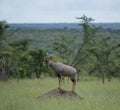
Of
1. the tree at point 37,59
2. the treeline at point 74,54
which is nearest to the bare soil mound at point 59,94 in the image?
the treeline at point 74,54

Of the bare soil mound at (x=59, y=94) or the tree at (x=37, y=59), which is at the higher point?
the bare soil mound at (x=59, y=94)

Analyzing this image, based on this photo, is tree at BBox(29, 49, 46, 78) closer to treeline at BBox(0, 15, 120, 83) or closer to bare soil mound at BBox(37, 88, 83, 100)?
treeline at BBox(0, 15, 120, 83)

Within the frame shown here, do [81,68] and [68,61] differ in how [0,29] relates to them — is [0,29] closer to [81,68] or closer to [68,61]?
[68,61]

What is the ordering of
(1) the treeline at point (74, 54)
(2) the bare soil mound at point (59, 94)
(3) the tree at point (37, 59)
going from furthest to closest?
(3) the tree at point (37, 59)
(1) the treeline at point (74, 54)
(2) the bare soil mound at point (59, 94)

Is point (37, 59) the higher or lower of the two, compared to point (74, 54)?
lower

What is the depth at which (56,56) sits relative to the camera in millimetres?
29047

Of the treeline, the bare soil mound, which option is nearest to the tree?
the treeline

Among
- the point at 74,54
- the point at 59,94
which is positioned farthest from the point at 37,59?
the point at 59,94

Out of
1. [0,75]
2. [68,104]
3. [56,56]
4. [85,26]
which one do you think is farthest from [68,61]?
[68,104]

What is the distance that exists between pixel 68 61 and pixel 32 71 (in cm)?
531

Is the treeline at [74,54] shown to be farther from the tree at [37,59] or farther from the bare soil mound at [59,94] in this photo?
the bare soil mound at [59,94]

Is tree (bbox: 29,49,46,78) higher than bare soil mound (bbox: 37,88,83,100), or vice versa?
bare soil mound (bbox: 37,88,83,100)

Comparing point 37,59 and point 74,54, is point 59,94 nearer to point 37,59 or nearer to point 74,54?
point 74,54

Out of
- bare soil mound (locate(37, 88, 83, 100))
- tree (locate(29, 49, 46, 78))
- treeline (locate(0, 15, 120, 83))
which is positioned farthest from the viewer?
tree (locate(29, 49, 46, 78))
